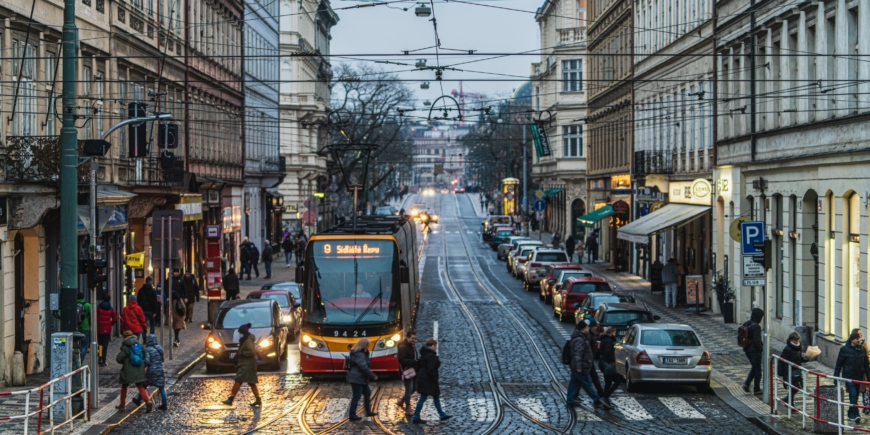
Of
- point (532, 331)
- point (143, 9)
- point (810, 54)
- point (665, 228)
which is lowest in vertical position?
point (532, 331)

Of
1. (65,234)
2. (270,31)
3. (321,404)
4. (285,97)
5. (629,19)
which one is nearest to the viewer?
(65,234)

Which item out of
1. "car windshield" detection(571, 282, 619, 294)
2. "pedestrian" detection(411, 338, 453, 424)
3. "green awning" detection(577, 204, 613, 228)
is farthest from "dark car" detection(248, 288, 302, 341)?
"green awning" detection(577, 204, 613, 228)

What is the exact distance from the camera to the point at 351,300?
2495 centimetres

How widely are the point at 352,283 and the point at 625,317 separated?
7295 millimetres

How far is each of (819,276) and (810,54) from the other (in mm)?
5248

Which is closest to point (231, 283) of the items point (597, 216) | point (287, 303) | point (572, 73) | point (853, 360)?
point (287, 303)

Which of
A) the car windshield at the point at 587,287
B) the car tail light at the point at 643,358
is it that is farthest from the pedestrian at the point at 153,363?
the car windshield at the point at 587,287

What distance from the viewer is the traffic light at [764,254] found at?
2220 centimetres

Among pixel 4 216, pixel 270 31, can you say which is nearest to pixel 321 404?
pixel 4 216

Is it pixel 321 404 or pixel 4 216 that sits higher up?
pixel 4 216

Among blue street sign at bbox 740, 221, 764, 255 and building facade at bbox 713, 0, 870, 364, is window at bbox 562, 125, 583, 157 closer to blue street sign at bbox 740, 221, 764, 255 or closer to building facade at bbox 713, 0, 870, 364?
building facade at bbox 713, 0, 870, 364

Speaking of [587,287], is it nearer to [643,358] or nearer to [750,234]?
[643,358]

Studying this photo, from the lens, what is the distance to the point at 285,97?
8075cm

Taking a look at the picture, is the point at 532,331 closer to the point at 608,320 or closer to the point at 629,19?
the point at 608,320
